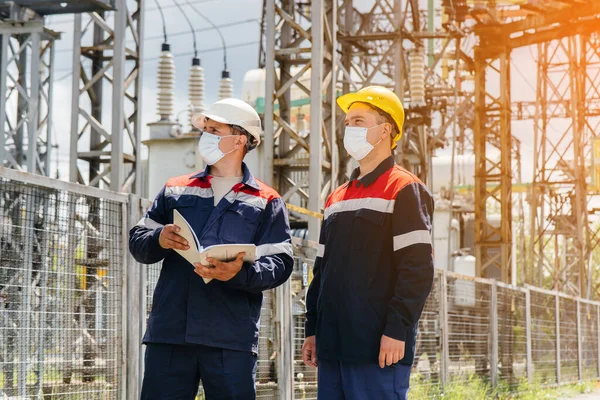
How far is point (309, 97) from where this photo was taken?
652 inches

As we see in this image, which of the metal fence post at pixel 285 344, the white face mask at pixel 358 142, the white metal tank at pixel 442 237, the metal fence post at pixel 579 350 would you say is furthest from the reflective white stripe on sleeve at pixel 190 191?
the white metal tank at pixel 442 237

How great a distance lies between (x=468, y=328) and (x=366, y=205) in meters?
9.06

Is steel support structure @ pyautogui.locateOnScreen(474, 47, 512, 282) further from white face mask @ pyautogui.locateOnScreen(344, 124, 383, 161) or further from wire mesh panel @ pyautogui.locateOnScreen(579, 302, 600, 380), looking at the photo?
white face mask @ pyautogui.locateOnScreen(344, 124, 383, 161)

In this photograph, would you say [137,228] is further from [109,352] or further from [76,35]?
[76,35]

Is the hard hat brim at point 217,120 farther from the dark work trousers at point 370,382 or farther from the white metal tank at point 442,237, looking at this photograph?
the white metal tank at point 442,237

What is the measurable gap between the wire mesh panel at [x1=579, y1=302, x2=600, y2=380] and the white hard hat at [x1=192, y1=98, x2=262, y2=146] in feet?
56.2

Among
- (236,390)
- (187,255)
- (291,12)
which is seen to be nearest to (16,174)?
(187,255)

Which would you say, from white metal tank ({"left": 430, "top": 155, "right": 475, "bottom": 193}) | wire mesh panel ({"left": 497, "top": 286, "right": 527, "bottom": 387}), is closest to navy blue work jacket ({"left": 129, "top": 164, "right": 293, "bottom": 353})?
wire mesh panel ({"left": 497, "top": 286, "right": 527, "bottom": 387})

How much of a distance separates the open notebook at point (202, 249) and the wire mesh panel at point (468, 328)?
834 cm

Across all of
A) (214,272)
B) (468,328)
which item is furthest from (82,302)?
(468,328)

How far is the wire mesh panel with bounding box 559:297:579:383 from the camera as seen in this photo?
19.4 meters

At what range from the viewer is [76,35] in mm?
15109

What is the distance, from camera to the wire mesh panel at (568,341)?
63.5 ft

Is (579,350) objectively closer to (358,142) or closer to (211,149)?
(358,142)
